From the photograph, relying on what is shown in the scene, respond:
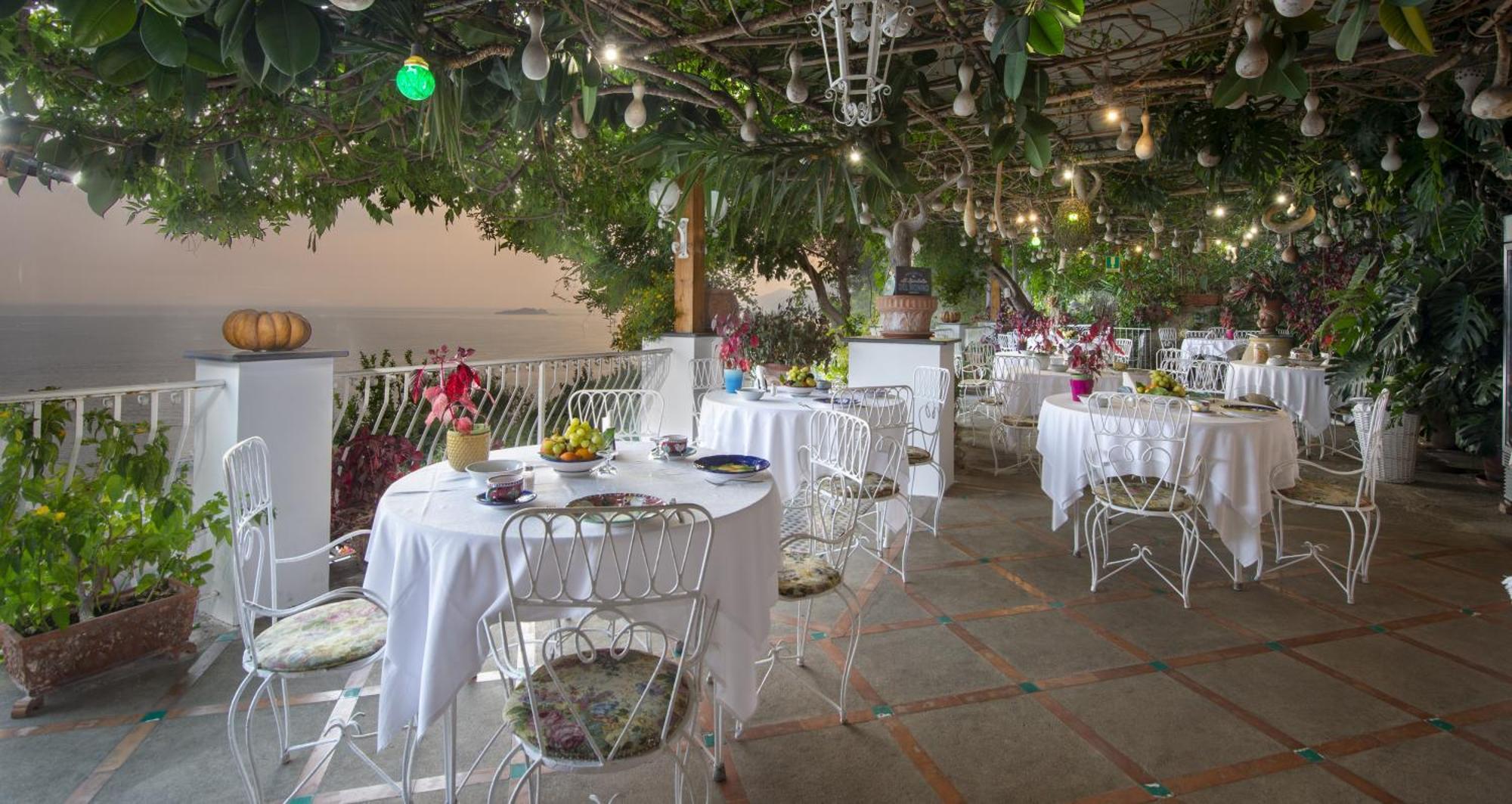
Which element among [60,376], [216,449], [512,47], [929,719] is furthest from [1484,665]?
[60,376]

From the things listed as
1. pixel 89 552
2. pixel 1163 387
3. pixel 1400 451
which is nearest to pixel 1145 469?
pixel 1163 387

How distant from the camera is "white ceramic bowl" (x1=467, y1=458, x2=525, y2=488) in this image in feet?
6.66

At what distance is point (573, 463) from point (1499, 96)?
3747 mm

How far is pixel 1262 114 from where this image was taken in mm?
4793

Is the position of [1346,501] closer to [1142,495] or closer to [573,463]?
[1142,495]

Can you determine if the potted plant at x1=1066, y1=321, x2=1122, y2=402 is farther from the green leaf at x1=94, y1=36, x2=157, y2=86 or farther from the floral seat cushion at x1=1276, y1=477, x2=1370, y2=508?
the green leaf at x1=94, y1=36, x2=157, y2=86

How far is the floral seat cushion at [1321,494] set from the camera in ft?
10.9

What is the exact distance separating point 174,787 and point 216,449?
1.39m

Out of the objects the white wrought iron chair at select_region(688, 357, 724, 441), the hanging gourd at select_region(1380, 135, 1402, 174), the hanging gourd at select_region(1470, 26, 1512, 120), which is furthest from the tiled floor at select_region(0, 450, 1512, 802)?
the white wrought iron chair at select_region(688, 357, 724, 441)

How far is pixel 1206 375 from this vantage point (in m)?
7.02

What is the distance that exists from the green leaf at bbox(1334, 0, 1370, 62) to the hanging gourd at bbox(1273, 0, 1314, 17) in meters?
0.11

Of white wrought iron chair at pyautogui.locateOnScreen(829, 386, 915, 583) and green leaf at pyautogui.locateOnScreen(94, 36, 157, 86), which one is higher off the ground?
green leaf at pyautogui.locateOnScreen(94, 36, 157, 86)

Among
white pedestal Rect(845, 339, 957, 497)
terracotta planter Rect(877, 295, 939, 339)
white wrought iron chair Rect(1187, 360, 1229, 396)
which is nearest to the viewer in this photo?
white pedestal Rect(845, 339, 957, 497)

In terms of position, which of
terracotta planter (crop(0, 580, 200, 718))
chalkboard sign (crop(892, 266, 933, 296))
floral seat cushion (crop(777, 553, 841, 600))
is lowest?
terracotta planter (crop(0, 580, 200, 718))
